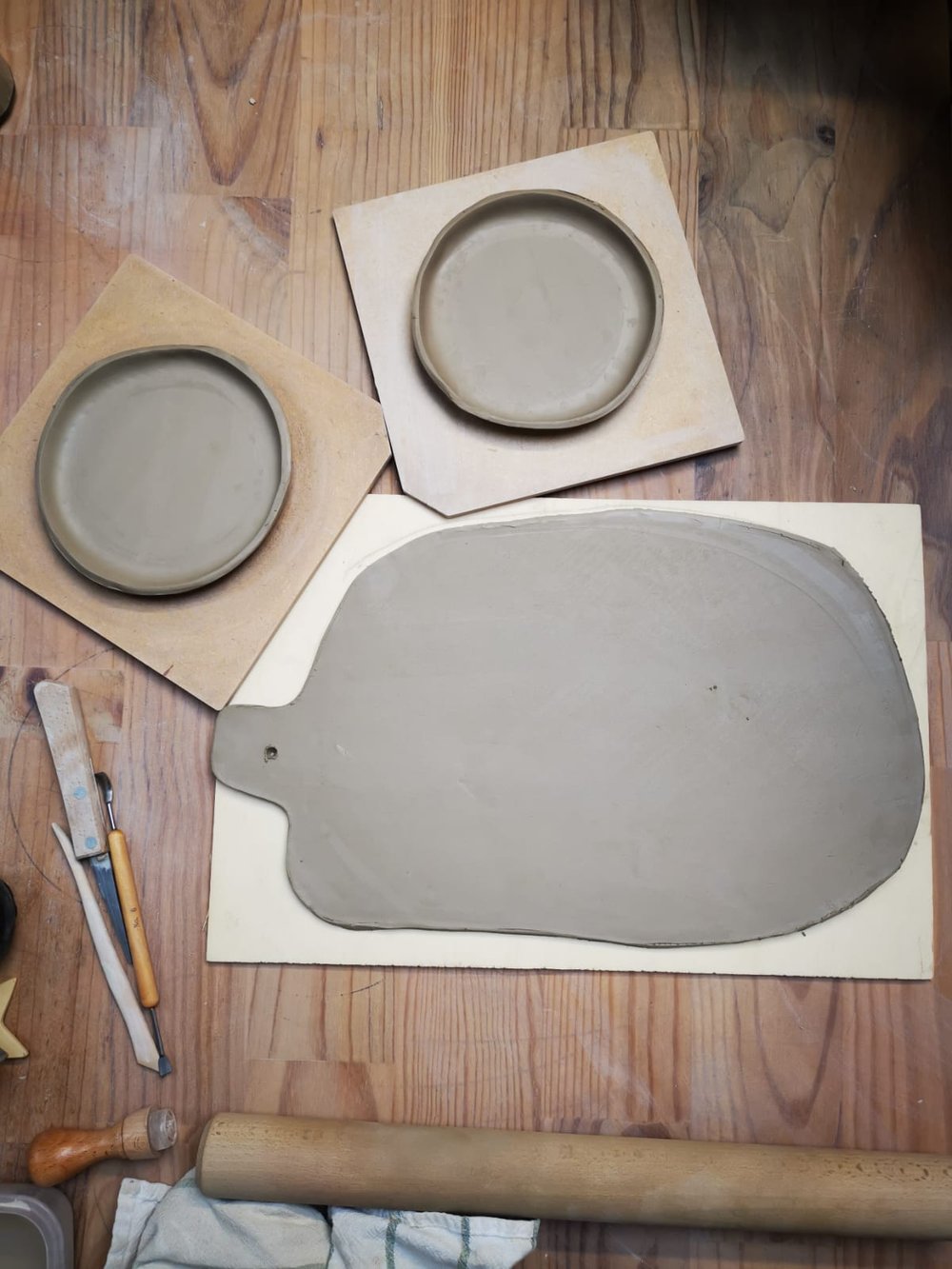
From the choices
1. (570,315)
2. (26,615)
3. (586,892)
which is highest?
(570,315)

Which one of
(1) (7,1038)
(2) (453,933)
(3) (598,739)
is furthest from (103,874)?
(3) (598,739)

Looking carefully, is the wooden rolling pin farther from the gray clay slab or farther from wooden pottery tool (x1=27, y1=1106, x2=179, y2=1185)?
the gray clay slab

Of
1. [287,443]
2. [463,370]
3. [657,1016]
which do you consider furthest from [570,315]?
[657,1016]

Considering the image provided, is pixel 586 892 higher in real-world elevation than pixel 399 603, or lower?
lower

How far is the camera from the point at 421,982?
81cm

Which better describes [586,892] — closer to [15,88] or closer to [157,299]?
[157,299]

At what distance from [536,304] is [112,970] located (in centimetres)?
70

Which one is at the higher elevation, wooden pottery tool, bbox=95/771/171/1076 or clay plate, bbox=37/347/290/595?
clay plate, bbox=37/347/290/595

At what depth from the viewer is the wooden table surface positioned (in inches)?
31.7

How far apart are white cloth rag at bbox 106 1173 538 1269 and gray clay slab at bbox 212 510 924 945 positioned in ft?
0.75

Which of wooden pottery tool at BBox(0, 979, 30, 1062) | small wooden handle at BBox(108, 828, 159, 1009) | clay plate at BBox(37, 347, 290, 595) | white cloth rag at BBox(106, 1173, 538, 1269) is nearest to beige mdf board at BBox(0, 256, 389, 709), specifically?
clay plate at BBox(37, 347, 290, 595)

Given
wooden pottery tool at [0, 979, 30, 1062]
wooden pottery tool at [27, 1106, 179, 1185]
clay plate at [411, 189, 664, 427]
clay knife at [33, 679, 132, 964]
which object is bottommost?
wooden pottery tool at [27, 1106, 179, 1185]

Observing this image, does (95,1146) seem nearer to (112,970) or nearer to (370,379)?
(112,970)

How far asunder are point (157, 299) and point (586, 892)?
0.66 m
